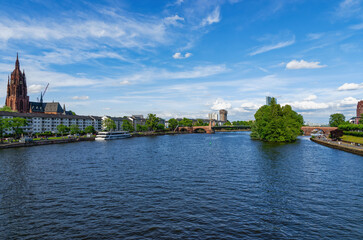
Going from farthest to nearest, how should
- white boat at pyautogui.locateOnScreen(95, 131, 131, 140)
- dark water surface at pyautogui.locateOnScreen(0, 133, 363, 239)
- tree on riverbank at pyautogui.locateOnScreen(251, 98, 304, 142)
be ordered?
white boat at pyautogui.locateOnScreen(95, 131, 131, 140) < tree on riverbank at pyautogui.locateOnScreen(251, 98, 304, 142) < dark water surface at pyautogui.locateOnScreen(0, 133, 363, 239)

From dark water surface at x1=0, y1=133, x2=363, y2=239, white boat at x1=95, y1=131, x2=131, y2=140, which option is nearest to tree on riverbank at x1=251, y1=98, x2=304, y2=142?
dark water surface at x1=0, y1=133, x2=363, y2=239

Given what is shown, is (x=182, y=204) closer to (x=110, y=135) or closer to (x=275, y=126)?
(x=275, y=126)

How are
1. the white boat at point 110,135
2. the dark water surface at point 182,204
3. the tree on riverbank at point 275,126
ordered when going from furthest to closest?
the white boat at point 110,135, the tree on riverbank at point 275,126, the dark water surface at point 182,204

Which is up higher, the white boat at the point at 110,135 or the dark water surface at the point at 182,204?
the white boat at the point at 110,135

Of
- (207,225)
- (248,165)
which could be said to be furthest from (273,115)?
(207,225)

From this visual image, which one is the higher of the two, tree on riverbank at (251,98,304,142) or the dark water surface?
tree on riverbank at (251,98,304,142)

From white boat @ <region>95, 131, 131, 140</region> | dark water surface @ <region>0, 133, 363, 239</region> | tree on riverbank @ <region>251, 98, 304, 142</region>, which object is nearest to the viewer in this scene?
dark water surface @ <region>0, 133, 363, 239</region>

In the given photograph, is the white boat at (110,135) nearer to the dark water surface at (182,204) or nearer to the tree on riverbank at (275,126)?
the tree on riverbank at (275,126)

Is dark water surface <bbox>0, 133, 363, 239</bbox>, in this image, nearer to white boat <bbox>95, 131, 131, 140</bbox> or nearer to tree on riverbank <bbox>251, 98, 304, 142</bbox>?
tree on riverbank <bbox>251, 98, 304, 142</bbox>

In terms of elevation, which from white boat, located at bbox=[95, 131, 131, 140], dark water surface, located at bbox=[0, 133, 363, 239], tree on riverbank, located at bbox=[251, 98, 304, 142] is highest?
tree on riverbank, located at bbox=[251, 98, 304, 142]

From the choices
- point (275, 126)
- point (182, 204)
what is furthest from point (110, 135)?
point (182, 204)

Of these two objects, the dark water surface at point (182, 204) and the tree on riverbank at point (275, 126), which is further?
the tree on riverbank at point (275, 126)

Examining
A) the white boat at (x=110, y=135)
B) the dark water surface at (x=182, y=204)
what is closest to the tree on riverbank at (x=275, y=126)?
the dark water surface at (x=182, y=204)

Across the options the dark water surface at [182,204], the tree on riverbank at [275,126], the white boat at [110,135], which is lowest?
the dark water surface at [182,204]
